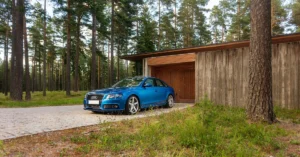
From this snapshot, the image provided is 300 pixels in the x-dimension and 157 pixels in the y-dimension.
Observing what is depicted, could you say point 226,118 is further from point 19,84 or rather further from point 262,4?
point 19,84

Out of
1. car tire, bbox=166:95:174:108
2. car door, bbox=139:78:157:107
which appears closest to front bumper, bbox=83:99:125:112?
car door, bbox=139:78:157:107

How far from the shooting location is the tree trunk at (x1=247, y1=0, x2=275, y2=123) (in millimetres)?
5078

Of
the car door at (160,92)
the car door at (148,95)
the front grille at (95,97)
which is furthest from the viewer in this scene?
the car door at (160,92)

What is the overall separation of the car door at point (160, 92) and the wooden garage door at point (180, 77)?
12.8 ft

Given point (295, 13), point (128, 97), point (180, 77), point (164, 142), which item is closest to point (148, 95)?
point (128, 97)

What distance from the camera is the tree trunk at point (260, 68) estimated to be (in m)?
5.08

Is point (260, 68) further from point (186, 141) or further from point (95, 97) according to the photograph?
point (95, 97)

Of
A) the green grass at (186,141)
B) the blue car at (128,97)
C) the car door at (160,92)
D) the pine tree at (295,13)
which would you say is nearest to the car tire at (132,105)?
the blue car at (128,97)

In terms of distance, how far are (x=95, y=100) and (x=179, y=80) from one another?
24.4ft

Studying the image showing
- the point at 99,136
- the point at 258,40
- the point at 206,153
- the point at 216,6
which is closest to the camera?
the point at 206,153

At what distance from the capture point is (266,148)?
360cm

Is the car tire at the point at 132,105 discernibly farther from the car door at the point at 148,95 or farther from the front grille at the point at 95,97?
the front grille at the point at 95,97

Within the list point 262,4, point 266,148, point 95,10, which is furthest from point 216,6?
point 266,148

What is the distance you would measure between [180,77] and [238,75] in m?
4.89
